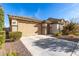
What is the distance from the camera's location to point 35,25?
6.25 m

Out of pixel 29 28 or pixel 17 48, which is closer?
pixel 17 48

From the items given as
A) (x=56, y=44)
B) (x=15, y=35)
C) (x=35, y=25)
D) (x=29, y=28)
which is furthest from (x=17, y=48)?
(x=56, y=44)

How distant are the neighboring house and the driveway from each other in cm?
21

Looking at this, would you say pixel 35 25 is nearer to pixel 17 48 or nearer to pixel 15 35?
pixel 15 35

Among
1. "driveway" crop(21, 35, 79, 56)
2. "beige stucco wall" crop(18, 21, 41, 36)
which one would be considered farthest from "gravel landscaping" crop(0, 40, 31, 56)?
"beige stucco wall" crop(18, 21, 41, 36)

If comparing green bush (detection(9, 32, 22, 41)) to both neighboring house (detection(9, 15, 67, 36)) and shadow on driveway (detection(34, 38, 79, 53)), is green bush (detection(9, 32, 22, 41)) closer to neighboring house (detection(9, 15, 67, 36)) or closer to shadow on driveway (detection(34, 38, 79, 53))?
neighboring house (detection(9, 15, 67, 36))

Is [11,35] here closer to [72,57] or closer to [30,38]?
[30,38]

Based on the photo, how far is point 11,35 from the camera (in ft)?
20.0

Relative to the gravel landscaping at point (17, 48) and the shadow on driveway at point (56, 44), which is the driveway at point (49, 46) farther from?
the gravel landscaping at point (17, 48)

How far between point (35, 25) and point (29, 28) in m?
0.24

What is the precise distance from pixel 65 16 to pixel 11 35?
6.45 ft

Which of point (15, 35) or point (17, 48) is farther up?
point (15, 35)

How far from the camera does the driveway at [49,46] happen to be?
5.98 metres

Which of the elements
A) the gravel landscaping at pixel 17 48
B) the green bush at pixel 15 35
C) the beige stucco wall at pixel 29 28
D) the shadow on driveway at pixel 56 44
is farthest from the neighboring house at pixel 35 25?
the gravel landscaping at pixel 17 48
